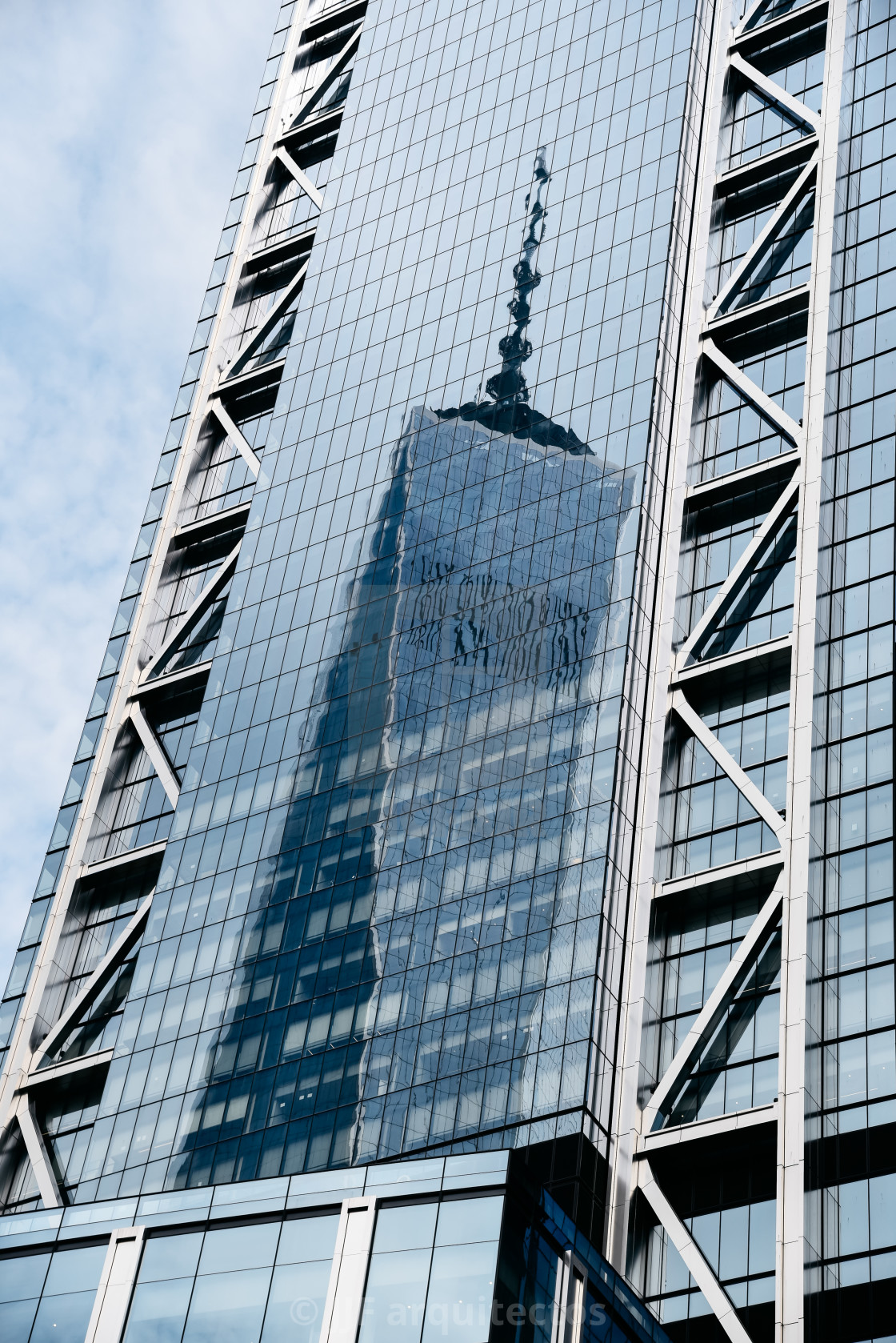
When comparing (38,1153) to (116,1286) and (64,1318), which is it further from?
(116,1286)

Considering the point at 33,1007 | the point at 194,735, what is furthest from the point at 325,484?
the point at 33,1007

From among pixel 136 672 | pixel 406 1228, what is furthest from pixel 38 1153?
pixel 406 1228

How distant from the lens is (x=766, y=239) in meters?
84.4

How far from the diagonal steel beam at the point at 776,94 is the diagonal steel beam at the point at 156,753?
40421 mm

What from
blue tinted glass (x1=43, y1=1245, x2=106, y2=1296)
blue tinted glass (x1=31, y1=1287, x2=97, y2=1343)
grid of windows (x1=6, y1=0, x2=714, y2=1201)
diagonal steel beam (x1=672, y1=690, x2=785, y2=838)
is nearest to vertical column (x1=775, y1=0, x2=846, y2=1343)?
diagonal steel beam (x1=672, y1=690, x2=785, y2=838)

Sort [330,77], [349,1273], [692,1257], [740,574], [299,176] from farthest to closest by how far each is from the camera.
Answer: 1. [330,77]
2. [299,176]
3. [740,574]
4. [692,1257]
5. [349,1273]

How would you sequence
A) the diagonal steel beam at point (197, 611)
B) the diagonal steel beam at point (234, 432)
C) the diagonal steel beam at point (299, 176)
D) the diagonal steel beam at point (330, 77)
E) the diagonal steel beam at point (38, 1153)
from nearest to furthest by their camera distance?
the diagonal steel beam at point (38, 1153) < the diagonal steel beam at point (197, 611) < the diagonal steel beam at point (234, 432) < the diagonal steel beam at point (299, 176) < the diagonal steel beam at point (330, 77)

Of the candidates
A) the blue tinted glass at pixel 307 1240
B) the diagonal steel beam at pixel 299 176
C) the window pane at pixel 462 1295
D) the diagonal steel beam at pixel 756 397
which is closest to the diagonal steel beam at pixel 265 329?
the diagonal steel beam at pixel 299 176

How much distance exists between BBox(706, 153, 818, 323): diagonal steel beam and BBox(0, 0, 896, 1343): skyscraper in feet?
0.81

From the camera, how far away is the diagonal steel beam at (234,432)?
96.9 m

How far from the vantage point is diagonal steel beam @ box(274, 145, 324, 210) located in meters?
106

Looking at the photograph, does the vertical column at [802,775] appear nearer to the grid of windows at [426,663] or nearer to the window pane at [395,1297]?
the grid of windows at [426,663]

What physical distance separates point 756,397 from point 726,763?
18005 millimetres

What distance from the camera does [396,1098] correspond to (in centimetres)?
6334
